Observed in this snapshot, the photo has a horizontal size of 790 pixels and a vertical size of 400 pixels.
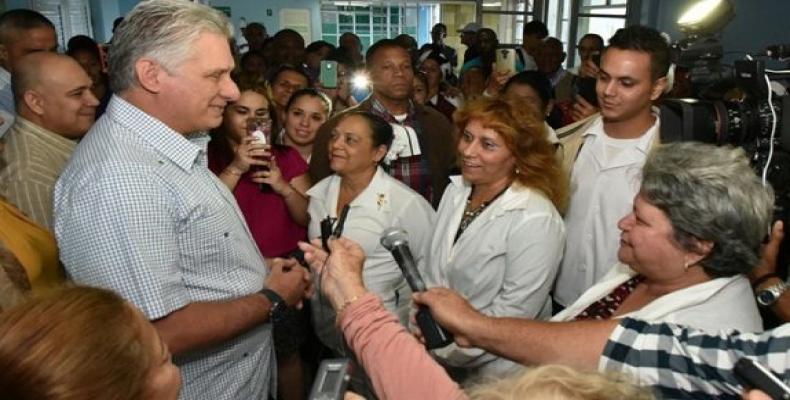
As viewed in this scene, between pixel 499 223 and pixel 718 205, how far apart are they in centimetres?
73

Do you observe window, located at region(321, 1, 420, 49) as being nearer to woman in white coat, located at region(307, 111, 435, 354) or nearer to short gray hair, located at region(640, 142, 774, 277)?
Answer: woman in white coat, located at region(307, 111, 435, 354)

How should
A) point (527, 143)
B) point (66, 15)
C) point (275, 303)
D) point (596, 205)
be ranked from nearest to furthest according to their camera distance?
1. point (275, 303)
2. point (527, 143)
3. point (596, 205)
4. point (66, 15)

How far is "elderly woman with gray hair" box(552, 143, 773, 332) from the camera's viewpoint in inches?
44.1

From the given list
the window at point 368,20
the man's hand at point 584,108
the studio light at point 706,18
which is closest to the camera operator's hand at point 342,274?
the man's hand at point 584,108

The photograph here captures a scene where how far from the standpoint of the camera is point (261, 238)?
2279 millimetres

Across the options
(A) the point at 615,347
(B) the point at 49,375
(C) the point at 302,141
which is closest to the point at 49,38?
(C) the point at 302,141

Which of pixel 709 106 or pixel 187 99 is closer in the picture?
pixel 187 99

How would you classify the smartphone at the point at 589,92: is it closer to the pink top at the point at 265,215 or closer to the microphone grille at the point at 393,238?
the pink top at the point at 265,215

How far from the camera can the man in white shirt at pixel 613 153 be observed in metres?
1.98

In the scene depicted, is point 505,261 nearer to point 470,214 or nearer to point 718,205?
point 470,214

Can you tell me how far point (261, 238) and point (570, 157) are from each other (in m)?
1.24

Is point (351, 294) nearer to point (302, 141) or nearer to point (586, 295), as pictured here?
point (586, 295)

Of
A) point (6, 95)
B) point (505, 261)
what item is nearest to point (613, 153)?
point (505, 261)

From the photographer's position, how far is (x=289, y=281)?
4.72 ft
